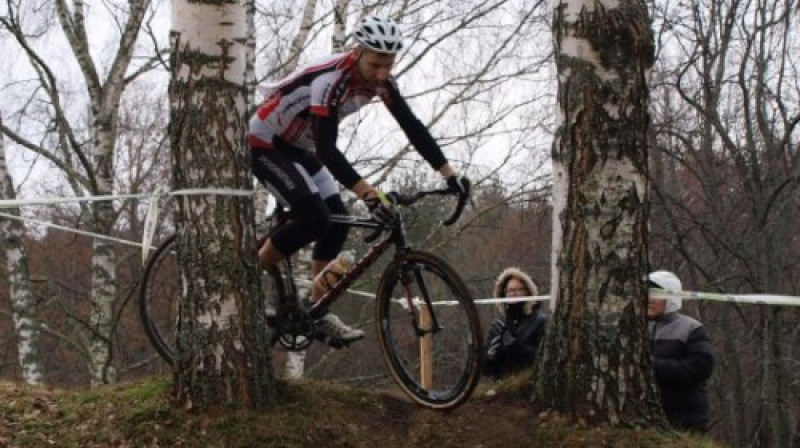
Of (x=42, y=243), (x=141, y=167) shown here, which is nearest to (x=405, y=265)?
(x=141, y=167)

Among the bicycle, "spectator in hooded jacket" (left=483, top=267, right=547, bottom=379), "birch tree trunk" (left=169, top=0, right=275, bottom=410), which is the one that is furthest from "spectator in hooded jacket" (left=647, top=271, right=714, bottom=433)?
"birch tree trunk" (left=169, top=0, right=275, bottom=410)

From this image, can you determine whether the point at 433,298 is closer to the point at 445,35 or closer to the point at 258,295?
the point at 258,295

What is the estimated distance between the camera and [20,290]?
37.1 feet

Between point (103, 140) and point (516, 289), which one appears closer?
point (516, 289)

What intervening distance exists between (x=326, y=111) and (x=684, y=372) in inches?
93.2

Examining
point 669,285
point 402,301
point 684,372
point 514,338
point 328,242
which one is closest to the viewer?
point 402,301

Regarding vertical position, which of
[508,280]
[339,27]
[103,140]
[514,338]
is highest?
[339,27]

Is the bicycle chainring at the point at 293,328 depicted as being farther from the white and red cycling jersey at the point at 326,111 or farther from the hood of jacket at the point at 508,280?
the hood of jacket at the point at 508,280

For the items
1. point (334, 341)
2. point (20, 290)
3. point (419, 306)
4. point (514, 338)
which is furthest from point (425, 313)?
point (20, 290)

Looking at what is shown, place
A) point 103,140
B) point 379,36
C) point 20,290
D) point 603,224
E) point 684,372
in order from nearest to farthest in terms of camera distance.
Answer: point 603,224 < point 379,36 < point 684,372 < point 103,140 < point 20,290

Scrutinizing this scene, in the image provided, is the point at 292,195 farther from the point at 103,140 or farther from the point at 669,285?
the point at 103,140

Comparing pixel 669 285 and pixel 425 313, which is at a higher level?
pixel 669 285

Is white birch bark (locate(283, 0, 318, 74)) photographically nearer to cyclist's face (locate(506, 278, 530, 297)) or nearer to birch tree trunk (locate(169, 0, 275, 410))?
cyclist's face (locate(506, 278, 530, 297))

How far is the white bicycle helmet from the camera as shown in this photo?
13.4 feet
